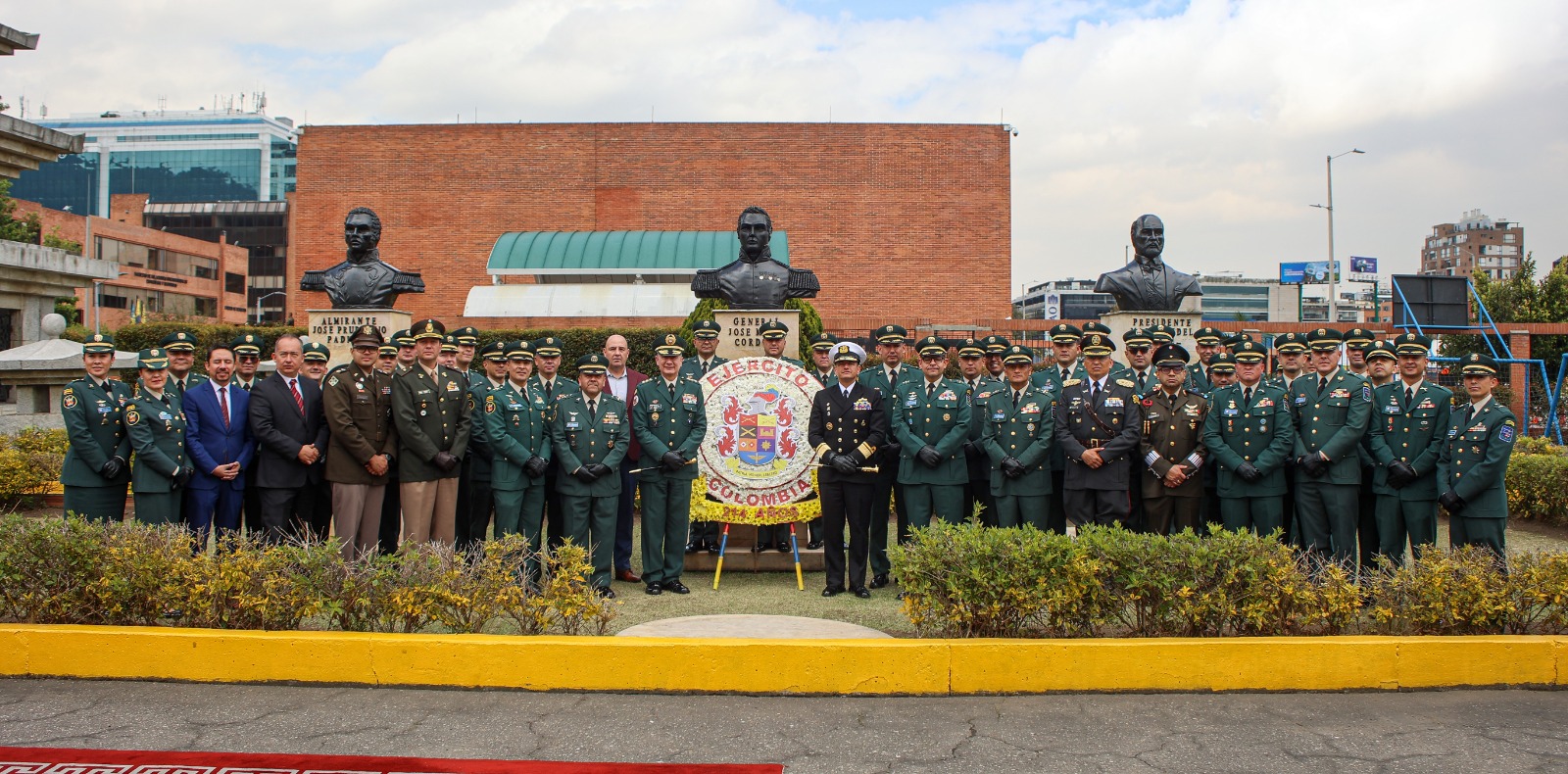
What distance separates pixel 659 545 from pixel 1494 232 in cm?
17221

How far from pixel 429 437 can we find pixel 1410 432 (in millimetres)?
6414

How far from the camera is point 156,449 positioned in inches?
257

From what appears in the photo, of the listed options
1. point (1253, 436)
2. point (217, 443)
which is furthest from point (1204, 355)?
point (217, 443)

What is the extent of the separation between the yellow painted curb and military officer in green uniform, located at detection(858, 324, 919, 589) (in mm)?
2446

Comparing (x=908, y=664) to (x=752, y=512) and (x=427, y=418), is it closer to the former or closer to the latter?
(x=752, y=512)

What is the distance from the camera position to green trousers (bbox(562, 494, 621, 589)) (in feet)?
23.4

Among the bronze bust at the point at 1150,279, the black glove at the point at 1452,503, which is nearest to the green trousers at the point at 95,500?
the black glove at the point at 1452,503

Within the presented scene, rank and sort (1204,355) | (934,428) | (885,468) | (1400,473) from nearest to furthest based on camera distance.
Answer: (1400,473) → (934,428) → (885,468) → (1204,355)

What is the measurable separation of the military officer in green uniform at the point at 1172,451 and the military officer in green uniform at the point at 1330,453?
24.5 inches

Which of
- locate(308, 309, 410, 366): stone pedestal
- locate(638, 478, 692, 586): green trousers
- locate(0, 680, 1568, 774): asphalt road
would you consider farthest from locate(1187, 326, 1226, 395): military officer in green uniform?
locate(308, 309, 410, 366): stone pedestal

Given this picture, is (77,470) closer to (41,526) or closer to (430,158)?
(41,526)

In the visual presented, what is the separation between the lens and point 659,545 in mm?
7414

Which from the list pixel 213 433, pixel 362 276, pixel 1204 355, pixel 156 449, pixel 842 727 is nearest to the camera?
pixel 842 727

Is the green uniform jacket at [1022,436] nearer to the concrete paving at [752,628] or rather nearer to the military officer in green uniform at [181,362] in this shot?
the concrete paving at [752,628]
